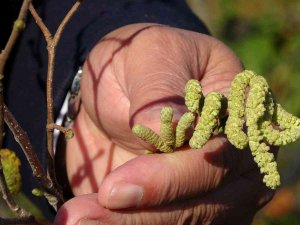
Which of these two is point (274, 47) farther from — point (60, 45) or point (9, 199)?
point (9, 199)

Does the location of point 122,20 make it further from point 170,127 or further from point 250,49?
point 250,49

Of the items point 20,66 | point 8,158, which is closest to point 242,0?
point 20,66

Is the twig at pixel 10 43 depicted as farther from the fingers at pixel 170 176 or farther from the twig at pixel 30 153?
the fingers at pixel 170 176

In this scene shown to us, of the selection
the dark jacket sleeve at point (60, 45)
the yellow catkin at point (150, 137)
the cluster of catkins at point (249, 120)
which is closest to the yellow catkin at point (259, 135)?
the cluster of catkins at point (249, 120)

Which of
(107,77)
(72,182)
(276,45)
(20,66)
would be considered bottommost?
(276,45)

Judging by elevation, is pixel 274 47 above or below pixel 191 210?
below

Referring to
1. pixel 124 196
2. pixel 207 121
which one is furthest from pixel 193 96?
pixel 124 196
